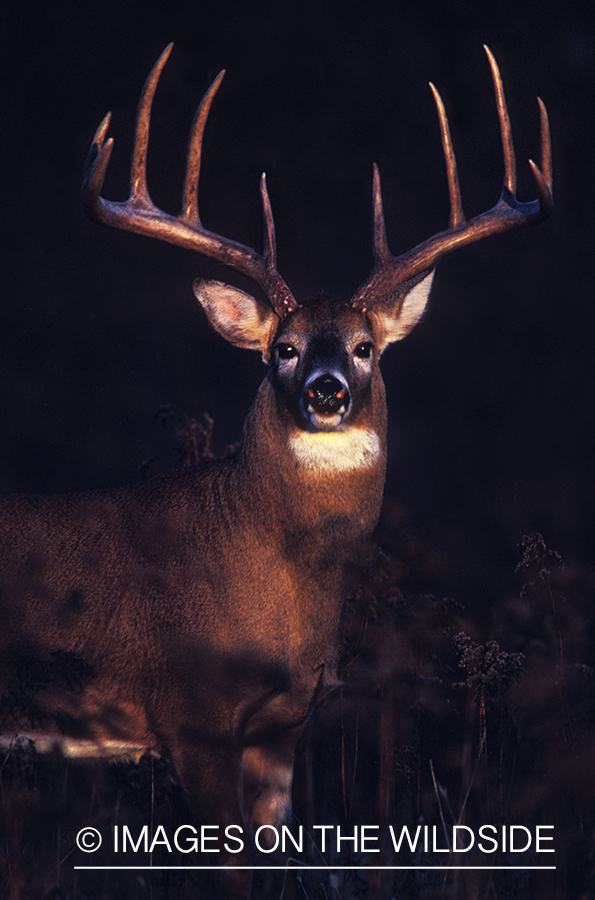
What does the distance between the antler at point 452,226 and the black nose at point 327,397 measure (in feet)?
2.27

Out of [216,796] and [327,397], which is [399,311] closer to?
[327,397]

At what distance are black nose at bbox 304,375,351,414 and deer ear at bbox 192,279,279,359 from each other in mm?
693

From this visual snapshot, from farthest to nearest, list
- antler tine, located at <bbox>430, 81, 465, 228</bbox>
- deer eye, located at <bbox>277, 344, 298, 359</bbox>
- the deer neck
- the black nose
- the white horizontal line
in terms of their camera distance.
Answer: antler tine, located at <bbox>430, 81, 465, 228</bbox> < deer eye, located at <bbox>277, 344, 298, 359</bbox> < the deer neck < the black nose < the white horizontal line

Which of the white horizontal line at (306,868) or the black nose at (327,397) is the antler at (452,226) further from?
the white horizontal line at (306,868)

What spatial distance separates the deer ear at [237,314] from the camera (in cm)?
477

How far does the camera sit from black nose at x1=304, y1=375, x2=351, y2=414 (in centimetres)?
415

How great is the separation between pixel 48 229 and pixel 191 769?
5.46 m

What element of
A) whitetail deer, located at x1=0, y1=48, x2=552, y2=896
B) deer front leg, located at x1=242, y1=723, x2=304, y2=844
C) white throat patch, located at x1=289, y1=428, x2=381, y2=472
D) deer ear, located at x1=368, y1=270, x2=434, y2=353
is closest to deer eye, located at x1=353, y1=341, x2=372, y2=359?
whitetail deer, located at x1=0, y1=48, x2=552, y2=896

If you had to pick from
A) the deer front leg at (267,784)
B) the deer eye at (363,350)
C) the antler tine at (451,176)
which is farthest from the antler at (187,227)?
the deer front leg at (267,784)

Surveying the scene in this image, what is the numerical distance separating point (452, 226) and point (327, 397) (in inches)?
49.2

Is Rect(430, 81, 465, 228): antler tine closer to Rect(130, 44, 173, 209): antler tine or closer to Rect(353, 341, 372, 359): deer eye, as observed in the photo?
Rect(353, 341, 372, 359): deer eye

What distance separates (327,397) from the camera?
415 cm

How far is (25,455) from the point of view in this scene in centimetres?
777

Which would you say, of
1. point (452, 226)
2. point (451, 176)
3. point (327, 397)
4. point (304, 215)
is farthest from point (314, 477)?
point (304, 215)
